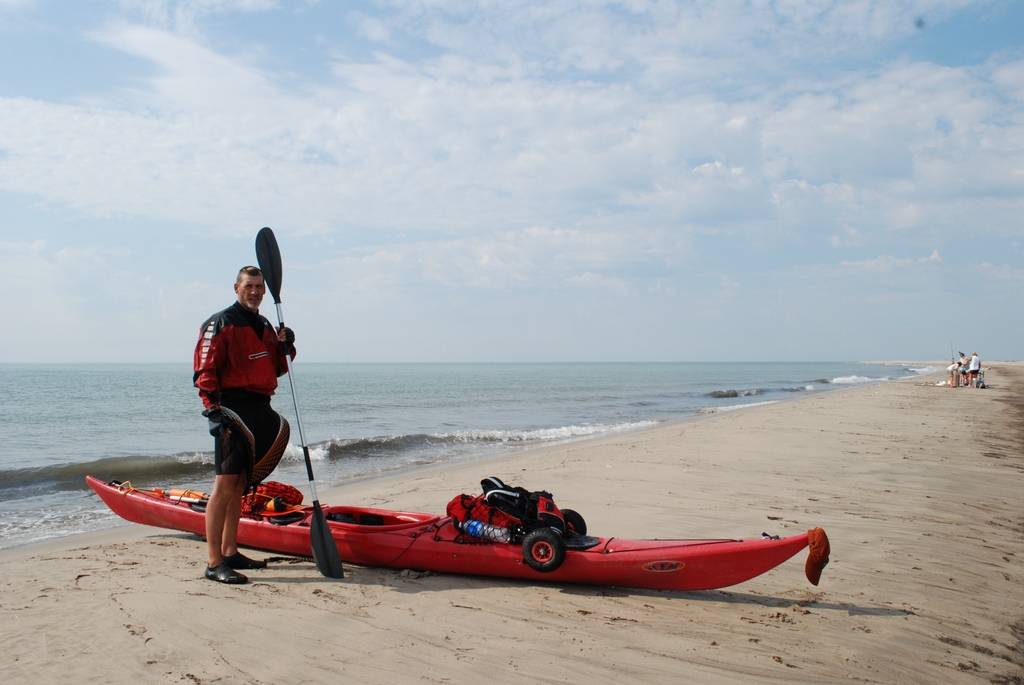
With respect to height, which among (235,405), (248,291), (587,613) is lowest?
(587,613)

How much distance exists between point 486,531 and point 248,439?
59.5 inches

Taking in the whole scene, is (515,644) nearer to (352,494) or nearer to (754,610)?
(754,610)

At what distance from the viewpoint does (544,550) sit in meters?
4.02

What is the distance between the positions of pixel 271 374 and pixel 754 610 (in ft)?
9.96

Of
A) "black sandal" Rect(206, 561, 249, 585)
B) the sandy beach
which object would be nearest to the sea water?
the sandy beach

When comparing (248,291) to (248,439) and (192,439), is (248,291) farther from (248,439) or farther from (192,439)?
(192,439)

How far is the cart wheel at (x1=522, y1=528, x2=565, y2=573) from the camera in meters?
3.98

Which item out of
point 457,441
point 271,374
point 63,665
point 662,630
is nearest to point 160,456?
point 457,441

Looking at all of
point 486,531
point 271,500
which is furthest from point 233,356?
point 486,531

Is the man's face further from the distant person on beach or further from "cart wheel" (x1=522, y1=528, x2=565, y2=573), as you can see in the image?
"cart wheel" (x1=522, y1=528, x2=565, y2=573)

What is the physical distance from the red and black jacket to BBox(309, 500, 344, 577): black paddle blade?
87 cm

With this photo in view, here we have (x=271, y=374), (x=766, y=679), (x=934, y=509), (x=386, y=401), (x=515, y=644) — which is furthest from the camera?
(x=386, y=401)

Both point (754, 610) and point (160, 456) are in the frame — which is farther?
point (160, 456)

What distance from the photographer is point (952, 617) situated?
357cm
